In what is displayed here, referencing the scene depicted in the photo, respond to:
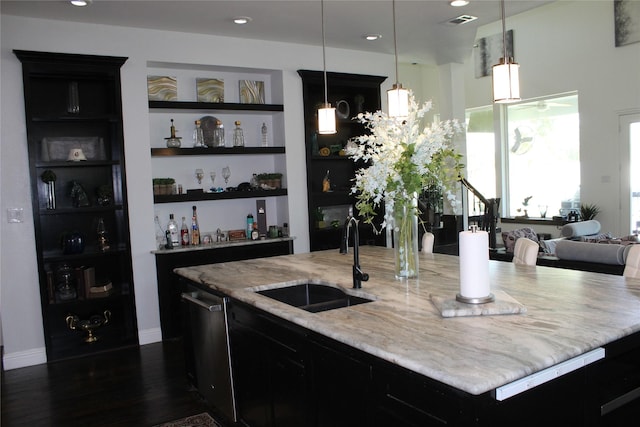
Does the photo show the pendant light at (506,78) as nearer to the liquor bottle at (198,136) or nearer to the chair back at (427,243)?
the chair back at (427,243)

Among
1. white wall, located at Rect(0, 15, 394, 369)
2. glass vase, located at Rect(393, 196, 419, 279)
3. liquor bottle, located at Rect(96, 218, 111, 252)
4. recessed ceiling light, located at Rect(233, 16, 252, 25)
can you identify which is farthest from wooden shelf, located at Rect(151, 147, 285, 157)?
glass vase, located at Rect(393, 196, 419, 279)

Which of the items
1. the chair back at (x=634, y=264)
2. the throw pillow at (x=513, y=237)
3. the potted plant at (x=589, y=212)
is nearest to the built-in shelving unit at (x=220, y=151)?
the throw pillow at (x=513, y=237)

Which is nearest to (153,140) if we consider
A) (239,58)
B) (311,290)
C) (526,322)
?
(239,58)

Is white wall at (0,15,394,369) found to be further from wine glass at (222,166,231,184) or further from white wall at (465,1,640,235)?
white wall at (465,1,640,235)

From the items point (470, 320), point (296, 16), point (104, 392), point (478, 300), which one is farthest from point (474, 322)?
point (296, 16)

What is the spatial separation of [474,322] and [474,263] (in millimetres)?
234

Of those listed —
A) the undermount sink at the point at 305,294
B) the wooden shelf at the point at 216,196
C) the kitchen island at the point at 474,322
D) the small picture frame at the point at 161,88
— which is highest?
the small picture frame at the point at 161,88

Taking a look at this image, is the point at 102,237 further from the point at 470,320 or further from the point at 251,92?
the point at 470,320

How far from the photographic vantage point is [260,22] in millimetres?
4836

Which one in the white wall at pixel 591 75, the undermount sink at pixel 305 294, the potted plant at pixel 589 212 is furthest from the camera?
the potted plant at pixel 589 212

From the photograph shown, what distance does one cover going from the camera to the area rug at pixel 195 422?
318cm

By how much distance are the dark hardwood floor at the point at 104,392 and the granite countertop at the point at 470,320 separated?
40.3 inches

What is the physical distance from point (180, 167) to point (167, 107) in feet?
2.16

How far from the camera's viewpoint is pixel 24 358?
4496 mm
